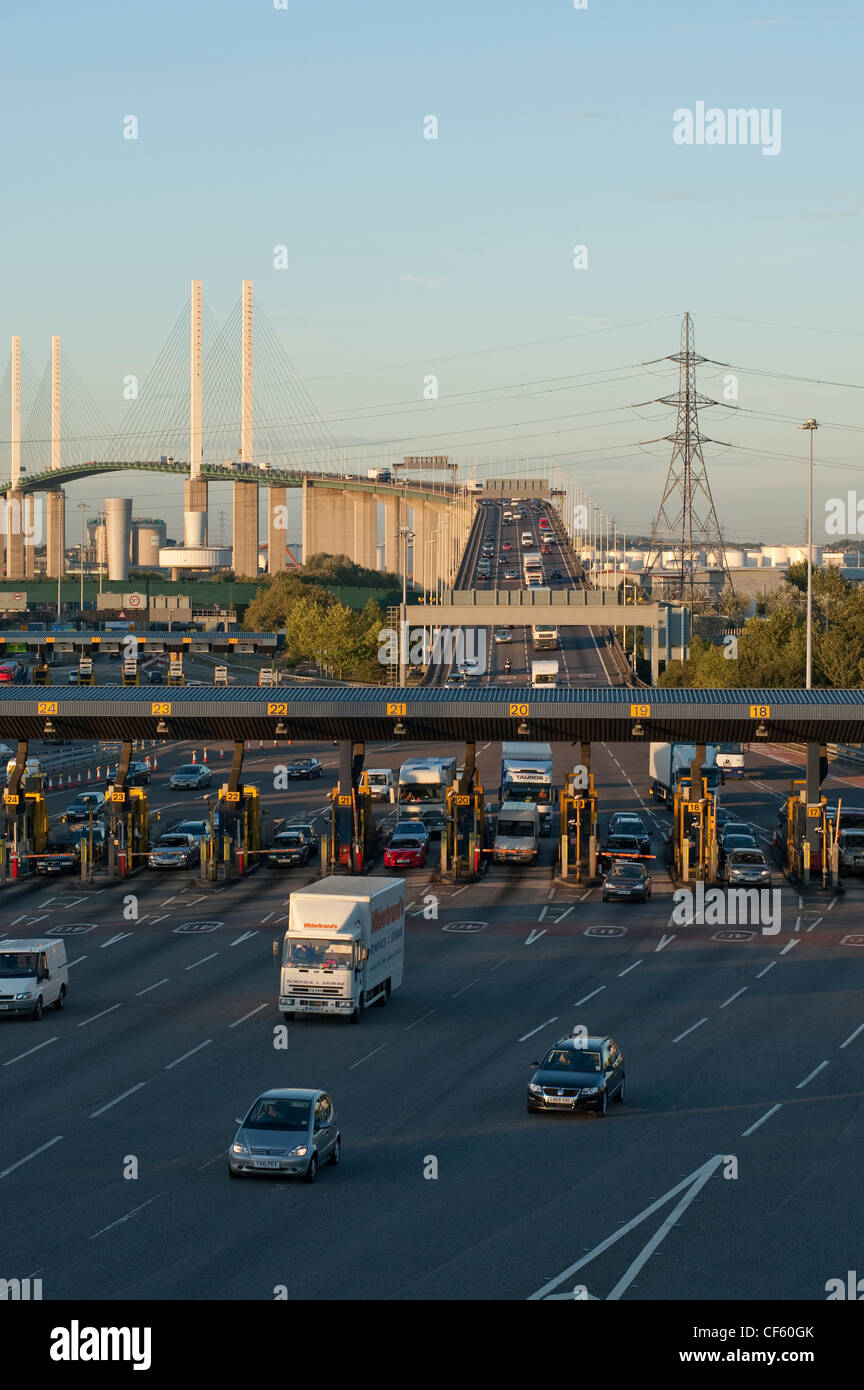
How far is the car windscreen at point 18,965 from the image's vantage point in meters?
37.2

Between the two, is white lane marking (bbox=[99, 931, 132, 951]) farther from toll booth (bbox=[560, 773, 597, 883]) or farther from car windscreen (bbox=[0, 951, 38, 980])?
toll booth (bbox=[560, 773, 597, 883])

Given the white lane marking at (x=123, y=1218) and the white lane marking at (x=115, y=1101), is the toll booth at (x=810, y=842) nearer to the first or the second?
the white lane marking at (x=115, y=1101)

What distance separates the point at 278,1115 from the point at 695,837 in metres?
32.5

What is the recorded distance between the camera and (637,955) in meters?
44.4

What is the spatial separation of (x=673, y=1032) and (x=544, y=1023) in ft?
8.66

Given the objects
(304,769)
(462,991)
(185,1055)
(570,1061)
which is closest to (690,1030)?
(462,991)

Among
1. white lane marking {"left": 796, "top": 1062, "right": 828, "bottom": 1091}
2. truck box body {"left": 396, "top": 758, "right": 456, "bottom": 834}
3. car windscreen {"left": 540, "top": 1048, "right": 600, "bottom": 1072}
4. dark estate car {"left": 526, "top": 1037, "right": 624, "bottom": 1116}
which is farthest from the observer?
truck box body {"left": 396, "top": 758, "right": 456, "bottom": 834}

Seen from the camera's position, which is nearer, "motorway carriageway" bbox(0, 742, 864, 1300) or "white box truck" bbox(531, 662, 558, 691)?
"motorway carriageway" bbox(0, 742, 864, 1300)

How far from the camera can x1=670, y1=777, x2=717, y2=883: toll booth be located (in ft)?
184

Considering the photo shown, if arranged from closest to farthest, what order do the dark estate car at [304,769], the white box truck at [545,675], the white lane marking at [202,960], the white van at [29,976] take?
the white van at [29,976]
the white lane marking at [202,960]
the dark estate car at [304,769]
the white box truck at [545,675]

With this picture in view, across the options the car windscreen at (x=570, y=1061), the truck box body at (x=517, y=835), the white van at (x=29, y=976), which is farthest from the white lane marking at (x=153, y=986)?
the truck box body at (x=517, y=835)

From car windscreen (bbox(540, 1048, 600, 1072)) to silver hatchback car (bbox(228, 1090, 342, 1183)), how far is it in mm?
4927

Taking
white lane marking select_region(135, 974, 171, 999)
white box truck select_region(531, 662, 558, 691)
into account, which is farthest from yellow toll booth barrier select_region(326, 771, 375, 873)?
white box truck select_region(531, 662, 558, 691)

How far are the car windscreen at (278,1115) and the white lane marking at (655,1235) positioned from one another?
530 cm
